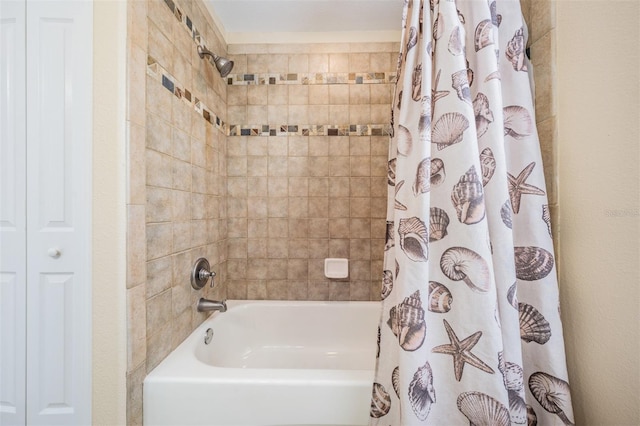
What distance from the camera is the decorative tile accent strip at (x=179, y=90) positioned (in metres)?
1.05

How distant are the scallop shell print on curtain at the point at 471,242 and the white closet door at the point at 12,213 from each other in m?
1.15

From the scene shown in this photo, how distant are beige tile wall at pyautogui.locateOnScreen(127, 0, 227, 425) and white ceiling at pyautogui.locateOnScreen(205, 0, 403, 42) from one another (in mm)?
187

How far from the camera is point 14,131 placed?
2.88ft

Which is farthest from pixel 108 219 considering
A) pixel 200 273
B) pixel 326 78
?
pixel 326 78

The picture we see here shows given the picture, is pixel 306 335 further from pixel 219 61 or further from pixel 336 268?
pixel 219 61

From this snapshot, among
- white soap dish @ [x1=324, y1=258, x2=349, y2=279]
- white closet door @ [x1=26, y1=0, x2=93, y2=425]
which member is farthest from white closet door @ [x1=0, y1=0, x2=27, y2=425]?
white soap dish @ [x1=324, y1=258, x2=349, y2=279]

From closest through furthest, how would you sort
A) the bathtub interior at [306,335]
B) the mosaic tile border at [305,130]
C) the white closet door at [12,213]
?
the white closet door at [12,213], the bathtub interior at [306,335], the mosaic tile border at [305,130]

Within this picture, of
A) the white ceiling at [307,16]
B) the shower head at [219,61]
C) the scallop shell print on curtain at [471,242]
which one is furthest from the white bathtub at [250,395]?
the white ceiling at [307,16]

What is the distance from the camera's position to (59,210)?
88 cm

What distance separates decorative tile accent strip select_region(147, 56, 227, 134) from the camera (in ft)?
3.45

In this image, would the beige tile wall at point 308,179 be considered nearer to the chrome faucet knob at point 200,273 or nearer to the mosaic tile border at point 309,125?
the mosaic tile border at point 309,125

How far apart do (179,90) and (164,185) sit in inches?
18.6

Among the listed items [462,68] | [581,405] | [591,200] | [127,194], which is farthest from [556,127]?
[127,194]

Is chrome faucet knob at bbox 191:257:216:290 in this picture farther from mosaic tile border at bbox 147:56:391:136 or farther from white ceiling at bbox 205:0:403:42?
white ceiling at bbox 205:0:403:42
